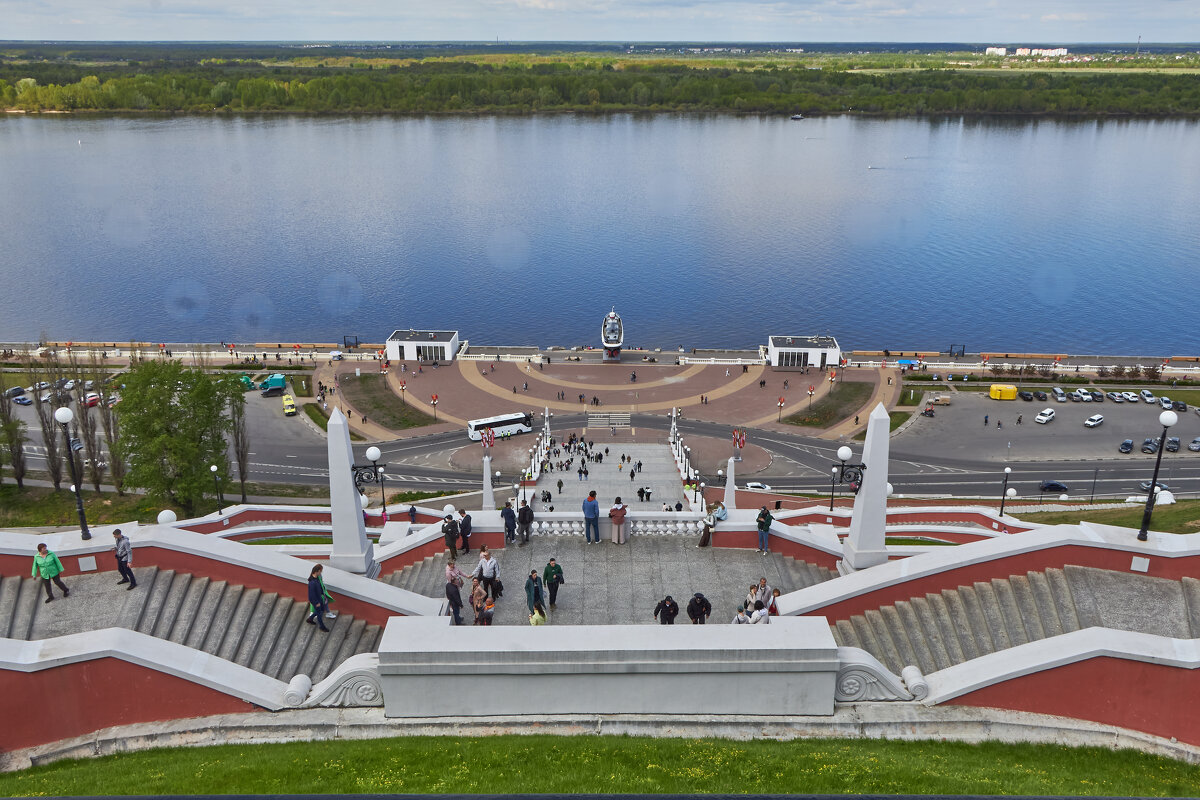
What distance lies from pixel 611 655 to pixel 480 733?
8.03ft

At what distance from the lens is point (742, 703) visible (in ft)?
48.0

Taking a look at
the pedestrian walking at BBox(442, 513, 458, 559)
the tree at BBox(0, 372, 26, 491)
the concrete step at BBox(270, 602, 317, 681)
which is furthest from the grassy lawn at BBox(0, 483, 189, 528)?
the concrete step at BBox(270, 602, 317, 681)

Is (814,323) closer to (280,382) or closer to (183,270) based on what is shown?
(280,382)

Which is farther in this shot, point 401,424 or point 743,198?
point 743,198

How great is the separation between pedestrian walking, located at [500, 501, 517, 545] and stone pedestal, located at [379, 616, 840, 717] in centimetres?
609

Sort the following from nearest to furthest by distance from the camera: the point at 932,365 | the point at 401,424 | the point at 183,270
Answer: the point at 401,424
the point at 932,365
the point at 183,270

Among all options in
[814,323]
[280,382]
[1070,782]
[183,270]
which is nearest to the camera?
[1070,782]

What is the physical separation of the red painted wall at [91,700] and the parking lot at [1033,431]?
164 feet

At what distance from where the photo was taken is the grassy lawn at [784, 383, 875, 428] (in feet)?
205

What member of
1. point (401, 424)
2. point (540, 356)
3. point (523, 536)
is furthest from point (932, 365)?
point (523, 536)

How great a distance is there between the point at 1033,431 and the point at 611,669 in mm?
53740

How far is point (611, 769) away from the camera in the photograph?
42.0ft

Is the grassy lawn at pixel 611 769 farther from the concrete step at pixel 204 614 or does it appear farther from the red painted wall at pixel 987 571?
the red painted wall at pixel 987 571

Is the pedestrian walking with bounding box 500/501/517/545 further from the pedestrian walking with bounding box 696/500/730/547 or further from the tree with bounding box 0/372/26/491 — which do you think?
the tree with bounding box 0/372/26/491
